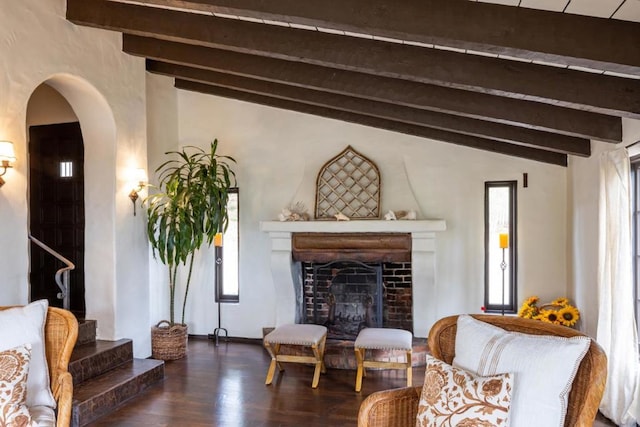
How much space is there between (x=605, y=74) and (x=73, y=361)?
419cm

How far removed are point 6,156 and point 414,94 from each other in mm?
2904

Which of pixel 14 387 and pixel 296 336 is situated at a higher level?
pixel 14 387

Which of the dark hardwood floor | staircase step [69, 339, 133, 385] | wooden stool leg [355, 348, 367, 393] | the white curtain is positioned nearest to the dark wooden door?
staircase step [69, 339, 133, 385]

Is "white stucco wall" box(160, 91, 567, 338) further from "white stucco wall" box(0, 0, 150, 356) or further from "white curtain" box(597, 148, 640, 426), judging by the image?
"white curtain" box(597, 148, 640, 426)

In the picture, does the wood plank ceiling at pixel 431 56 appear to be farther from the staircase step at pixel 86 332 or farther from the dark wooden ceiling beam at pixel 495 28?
the staircase step at pixel 86 332

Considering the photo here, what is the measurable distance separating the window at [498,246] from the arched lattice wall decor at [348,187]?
4.09 feet

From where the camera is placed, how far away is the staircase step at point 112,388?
328 cm

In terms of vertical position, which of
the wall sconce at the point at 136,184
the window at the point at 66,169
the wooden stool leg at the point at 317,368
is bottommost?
the wooden stool leg at the point at 317,368

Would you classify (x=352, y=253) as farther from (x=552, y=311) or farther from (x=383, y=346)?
(x=552, y=311)

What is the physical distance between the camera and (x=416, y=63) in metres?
2.74

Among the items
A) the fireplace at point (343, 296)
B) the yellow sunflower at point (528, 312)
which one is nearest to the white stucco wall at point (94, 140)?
the fireplace at point (343, 296)

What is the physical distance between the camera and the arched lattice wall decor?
519 cm

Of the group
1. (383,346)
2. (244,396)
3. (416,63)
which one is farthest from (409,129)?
(244,396)

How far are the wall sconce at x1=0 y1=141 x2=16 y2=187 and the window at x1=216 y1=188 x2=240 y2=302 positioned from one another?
8.77 feet
